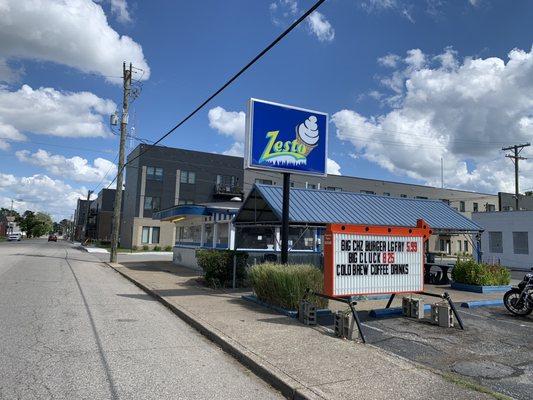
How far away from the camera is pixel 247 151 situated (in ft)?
43.0

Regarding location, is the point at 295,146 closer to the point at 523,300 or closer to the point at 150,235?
the point at 523,300

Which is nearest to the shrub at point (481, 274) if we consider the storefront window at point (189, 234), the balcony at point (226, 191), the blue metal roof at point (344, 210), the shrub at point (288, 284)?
the blue metal roof at point (344, 210)

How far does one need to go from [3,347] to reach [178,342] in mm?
2624

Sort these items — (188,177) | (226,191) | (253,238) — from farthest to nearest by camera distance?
1. (226,191)
2. (188,177)
3. (253,238)

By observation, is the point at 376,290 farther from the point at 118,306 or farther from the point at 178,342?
the point at 118,306

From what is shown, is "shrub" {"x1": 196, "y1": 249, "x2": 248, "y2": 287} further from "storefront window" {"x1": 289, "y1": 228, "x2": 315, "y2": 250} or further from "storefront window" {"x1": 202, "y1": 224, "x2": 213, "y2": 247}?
"storefront window" {"x1": 202, "y1": 224, "x2": 213, "y2": 247}

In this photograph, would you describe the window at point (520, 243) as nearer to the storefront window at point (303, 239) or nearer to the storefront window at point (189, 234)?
the storefront window at point (303, 239)

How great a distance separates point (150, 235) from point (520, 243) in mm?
36338

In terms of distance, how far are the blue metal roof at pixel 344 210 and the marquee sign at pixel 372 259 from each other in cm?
622

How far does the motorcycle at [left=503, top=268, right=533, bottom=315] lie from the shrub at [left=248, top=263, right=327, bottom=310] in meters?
4.60

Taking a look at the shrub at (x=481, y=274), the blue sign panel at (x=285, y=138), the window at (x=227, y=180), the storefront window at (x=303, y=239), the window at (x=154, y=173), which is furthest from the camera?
the window at (x=227, y=180)

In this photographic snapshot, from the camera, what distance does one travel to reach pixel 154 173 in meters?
52.3

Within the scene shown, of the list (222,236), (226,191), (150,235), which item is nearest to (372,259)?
(222,236)

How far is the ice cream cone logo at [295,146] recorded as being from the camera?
531 inches
